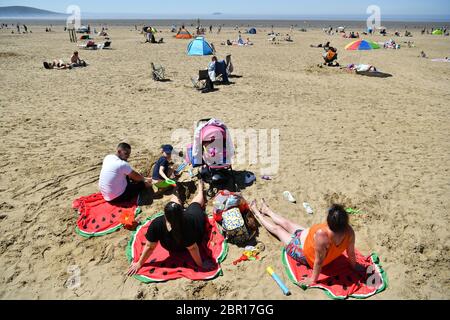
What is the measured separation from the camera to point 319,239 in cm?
342

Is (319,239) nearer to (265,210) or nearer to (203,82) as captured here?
(265,210)

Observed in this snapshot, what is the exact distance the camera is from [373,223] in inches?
192

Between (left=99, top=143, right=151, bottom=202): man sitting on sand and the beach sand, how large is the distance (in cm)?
54

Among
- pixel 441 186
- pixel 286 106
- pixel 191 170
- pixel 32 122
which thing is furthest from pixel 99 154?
pixel 441 186

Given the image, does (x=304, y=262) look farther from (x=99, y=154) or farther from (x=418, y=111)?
(x=418, y=111)

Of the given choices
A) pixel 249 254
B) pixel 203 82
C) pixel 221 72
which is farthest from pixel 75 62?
pixel 249 254

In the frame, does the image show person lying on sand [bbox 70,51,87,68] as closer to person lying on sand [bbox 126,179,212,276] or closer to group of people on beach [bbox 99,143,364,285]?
group of people on beach [bbox 99,143,364,285]

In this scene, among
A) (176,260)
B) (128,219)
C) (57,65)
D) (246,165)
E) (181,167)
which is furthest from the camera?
(57,65)

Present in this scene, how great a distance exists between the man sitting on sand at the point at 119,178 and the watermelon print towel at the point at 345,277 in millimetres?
2796

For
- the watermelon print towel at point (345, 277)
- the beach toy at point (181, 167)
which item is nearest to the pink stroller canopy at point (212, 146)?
the beach toy at point (181, 167)

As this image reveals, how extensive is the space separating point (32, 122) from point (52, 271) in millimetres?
6377

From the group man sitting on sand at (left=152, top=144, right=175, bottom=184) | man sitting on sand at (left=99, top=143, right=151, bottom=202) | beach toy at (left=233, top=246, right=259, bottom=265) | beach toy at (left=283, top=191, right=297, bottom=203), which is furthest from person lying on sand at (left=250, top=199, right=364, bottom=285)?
man sitting on sand at (left=99, top=143, right=151, bottom=202)

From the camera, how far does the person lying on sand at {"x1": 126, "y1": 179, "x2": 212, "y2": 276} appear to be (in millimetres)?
3444

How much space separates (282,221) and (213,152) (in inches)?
70.9
